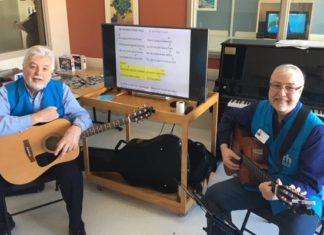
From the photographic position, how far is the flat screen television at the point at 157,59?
212 cm

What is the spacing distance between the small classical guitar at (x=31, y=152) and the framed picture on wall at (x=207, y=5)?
1.73 m

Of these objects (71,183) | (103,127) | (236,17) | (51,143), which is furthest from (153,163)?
(236,17)

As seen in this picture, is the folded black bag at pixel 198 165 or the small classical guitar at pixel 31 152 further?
the folded black bag at pixel 198 165

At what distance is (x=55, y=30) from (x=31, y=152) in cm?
198

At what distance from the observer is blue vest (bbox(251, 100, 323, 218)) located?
5.07 ft

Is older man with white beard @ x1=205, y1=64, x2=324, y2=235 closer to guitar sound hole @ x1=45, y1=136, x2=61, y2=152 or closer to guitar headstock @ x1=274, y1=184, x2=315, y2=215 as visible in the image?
guitar headstock @ x1=274, y1=184, x2=315, y2=215

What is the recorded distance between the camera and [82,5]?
355 centimetres

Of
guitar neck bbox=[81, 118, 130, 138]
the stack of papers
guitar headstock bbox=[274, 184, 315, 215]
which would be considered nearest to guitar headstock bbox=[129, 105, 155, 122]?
guitar neck bbox=[81, 118, 130, 138]

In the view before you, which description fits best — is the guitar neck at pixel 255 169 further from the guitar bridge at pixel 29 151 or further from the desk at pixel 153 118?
the guitar bridge at pixel 29 151

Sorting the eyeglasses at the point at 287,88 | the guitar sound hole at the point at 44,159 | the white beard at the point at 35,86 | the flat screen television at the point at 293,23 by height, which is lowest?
the guitar sound hole at the point at 44,159

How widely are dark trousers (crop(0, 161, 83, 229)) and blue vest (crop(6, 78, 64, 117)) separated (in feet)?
1.25

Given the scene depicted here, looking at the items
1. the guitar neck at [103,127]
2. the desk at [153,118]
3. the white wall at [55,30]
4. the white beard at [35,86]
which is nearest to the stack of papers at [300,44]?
the desk at [153,118]

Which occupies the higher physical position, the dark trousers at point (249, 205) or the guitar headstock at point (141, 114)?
the guitar headstock at point (141, 114)

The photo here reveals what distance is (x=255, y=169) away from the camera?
5.41 feet
